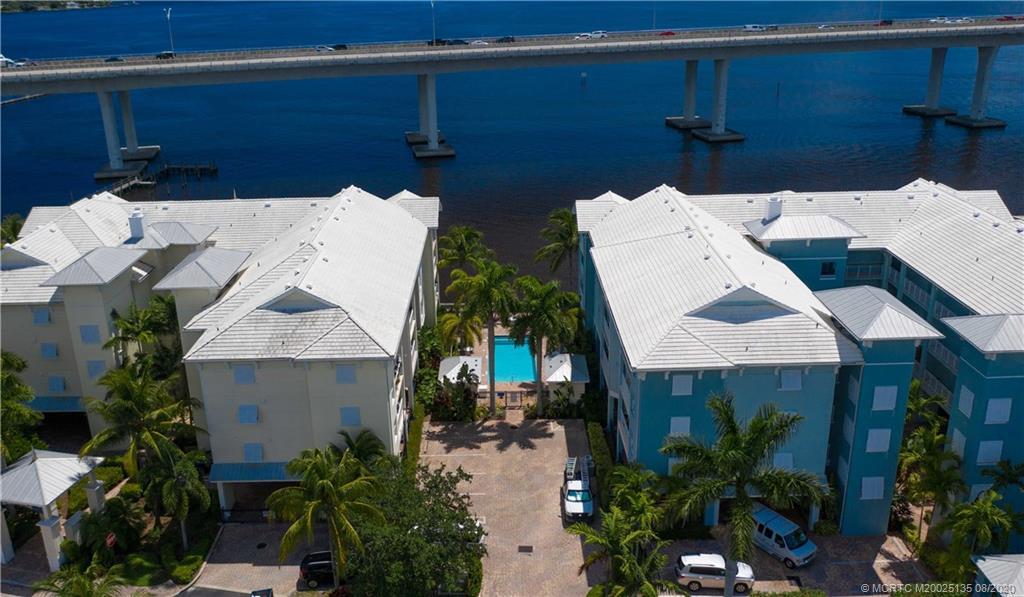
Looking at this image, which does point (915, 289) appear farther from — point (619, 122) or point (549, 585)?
point (619, 122)

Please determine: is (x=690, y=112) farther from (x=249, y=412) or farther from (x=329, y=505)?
(x=329, y=505)

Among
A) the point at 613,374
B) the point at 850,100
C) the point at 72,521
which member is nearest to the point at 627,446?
the point at 613,374

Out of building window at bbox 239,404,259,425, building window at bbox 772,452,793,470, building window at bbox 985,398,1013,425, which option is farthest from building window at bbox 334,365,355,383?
building window at bbox 985,398,1013,425

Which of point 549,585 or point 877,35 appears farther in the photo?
point 877,35

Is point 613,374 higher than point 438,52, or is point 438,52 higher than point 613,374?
point 438,52

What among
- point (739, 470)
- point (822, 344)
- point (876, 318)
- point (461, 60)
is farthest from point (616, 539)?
point (461, 60)

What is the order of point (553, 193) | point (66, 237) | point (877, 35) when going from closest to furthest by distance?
point (66, 237) → point (553, 193) → point (877, 35)

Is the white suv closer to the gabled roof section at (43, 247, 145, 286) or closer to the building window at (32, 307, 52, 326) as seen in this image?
the gabled roof section at (43, 247, 145, 286)
